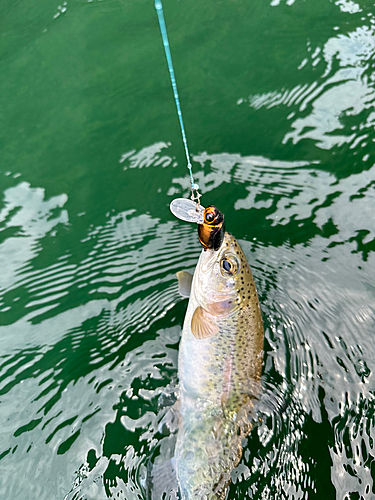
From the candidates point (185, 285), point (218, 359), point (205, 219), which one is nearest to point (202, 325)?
point (218, 359)

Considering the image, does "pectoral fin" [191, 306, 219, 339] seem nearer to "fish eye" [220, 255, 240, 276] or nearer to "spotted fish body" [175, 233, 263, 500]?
"spotted fish body" [175, 233, 263, 500]

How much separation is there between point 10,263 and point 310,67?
12.1 feet

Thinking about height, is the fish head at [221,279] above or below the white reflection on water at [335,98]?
below

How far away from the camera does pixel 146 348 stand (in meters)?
3.42

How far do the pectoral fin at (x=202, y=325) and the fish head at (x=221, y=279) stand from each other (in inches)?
1.6

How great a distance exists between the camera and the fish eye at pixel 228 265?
3.01 m

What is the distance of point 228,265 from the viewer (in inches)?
118

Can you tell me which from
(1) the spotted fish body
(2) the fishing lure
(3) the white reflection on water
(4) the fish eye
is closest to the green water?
(3) the white reflection on water

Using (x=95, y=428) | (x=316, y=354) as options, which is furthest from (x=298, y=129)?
(x=95, y=428)

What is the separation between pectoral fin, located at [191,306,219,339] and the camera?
301 cm

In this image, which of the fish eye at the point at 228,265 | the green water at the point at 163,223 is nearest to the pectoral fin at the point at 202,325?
the fish eye at the point at 228,265

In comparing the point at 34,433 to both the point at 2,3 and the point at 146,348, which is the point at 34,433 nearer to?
the point at 146,348

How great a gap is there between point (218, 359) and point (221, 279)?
556mm

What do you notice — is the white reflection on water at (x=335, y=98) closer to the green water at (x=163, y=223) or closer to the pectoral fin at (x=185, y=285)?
the green water at (x=163, y=223)
